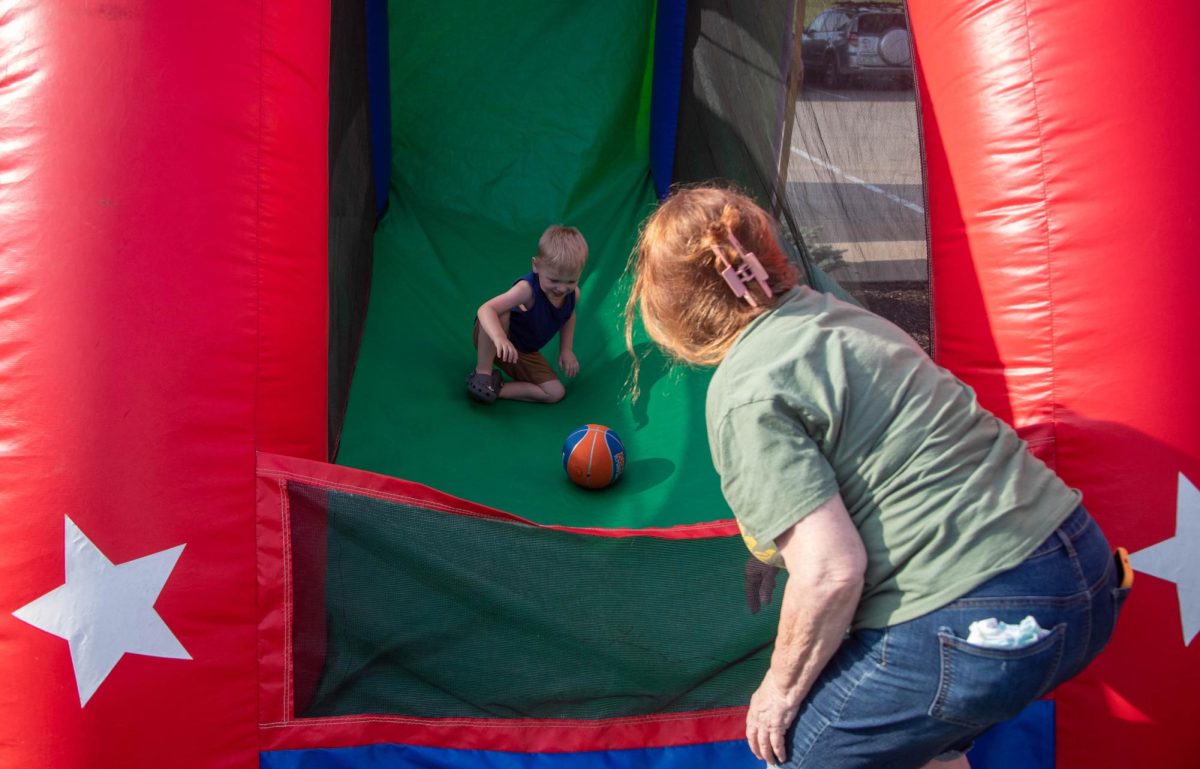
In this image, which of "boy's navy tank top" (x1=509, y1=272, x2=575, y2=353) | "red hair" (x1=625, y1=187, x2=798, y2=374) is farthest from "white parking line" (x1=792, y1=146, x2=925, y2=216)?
"red hair" (x1=625, y1=187, x2=798, y2=374)

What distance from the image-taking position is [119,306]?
1.62 m

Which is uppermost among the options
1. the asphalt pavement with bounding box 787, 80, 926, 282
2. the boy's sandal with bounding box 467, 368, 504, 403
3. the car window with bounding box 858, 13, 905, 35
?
the car window with bounding box 858, 13, 905, 35

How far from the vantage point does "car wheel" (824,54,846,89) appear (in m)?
2.59

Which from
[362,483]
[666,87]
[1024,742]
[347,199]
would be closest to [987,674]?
[1024,742]

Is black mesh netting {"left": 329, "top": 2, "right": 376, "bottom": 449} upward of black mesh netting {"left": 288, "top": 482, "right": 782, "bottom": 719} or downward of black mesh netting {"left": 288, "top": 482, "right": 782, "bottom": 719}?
upward

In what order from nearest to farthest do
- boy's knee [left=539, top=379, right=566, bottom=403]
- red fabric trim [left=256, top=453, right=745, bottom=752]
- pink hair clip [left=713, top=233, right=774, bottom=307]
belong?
pink hair clip [left=713, top=233, right=774, bottom=307] → red fabric trim [left=256, top=453, right=745, bottom=752] → boy's knee [left=539, top=379, right=566, bottom=403]

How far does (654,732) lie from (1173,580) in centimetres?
94

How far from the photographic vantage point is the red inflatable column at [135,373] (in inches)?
61.4

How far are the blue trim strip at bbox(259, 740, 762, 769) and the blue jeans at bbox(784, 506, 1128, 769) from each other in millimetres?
542

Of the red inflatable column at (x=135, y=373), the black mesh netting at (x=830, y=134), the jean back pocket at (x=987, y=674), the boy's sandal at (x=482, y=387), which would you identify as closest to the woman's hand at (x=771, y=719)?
the jean back pocket at (x=987, y=674)

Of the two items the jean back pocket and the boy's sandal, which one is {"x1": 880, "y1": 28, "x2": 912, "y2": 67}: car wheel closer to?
the boy's sandal

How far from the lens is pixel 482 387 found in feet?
9.57

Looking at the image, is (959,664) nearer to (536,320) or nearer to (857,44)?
(857,44)

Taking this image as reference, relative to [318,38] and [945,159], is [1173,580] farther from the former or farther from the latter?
[318,38]
